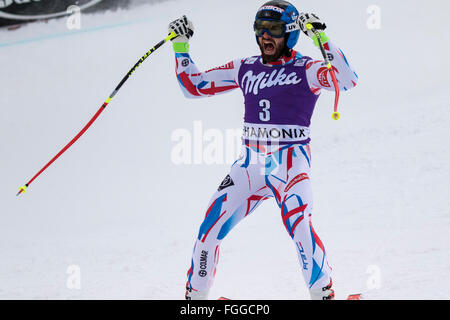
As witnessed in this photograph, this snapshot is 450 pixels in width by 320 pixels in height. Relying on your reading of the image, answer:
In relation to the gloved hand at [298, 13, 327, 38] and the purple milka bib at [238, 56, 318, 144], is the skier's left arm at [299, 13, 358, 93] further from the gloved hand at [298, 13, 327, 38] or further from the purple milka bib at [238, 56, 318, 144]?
the purple milka bib at [238, 56, 318, 144]

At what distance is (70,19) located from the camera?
938 centimetres

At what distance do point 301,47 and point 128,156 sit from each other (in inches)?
97.0

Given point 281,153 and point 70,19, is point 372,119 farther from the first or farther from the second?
point 70,19

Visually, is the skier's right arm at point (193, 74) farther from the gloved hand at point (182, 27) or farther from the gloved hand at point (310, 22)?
the gloved hand at point (310, 22)

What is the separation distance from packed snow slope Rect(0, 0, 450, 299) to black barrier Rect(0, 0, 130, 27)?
173 millimetres

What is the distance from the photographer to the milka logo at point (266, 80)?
403 centimetres

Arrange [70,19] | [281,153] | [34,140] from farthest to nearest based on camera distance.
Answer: [70,19] < [34,140] < [281,153]

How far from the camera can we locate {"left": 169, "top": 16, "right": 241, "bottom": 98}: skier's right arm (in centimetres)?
433

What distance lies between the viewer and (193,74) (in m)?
4.41

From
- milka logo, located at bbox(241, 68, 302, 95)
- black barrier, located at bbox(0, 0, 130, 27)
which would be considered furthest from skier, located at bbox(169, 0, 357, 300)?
black barrier, located at bbox(0, 0, 130, 27)

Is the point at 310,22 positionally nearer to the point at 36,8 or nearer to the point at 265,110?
the point at 265,110

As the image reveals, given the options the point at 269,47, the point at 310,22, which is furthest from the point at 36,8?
the point at 310,22

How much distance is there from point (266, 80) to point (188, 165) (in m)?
2.79
